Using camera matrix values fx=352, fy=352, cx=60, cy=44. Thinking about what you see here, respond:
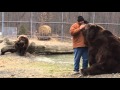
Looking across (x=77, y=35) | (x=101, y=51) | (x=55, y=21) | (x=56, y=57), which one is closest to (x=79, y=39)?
(x=77, y=35)

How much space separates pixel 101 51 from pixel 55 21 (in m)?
19.6

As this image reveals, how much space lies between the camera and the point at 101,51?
32.4ft

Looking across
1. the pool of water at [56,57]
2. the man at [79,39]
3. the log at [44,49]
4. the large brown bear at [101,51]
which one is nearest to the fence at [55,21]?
the log at [44,49]

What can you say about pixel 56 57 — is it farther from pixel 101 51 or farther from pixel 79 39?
pixel 101 51

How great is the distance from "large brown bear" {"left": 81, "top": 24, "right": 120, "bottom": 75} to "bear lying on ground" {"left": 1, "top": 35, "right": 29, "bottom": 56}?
8.13 metres

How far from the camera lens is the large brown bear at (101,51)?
9.77 meters

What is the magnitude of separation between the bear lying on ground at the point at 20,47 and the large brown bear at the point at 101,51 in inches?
320

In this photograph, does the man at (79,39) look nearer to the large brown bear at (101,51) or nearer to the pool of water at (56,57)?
the large brown bear at (101,51)

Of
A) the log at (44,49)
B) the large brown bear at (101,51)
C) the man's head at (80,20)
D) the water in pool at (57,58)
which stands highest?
the man's head at (80,20)

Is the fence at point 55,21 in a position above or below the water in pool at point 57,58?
above

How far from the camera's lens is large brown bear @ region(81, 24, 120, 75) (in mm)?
9766

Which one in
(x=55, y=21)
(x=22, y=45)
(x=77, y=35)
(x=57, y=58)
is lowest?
(x=57, y=58)

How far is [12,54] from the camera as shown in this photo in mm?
18062
